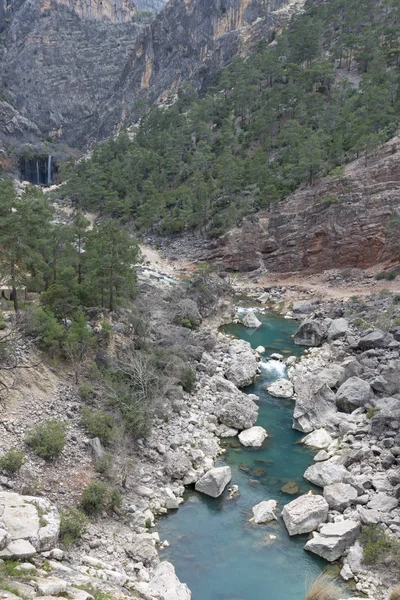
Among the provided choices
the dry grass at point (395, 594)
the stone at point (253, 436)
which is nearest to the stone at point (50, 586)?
the dry grass at point (395, 594)

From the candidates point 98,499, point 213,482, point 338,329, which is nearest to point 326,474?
point 213,482

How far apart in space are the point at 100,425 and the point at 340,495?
907 centimetres

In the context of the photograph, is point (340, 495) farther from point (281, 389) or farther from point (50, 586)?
point (50, 586)

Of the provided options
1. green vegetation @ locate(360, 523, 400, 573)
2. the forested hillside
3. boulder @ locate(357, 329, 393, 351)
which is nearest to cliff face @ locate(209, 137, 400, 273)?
the forested hillside

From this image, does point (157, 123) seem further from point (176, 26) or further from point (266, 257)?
point (176, 26)

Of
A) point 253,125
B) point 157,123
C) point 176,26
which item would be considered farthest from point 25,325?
point 176,26

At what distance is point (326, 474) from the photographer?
17.9 meters

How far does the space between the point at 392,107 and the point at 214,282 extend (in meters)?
32.7

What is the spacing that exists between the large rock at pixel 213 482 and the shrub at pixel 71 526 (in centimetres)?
485

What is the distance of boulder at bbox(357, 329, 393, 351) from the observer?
2894 cm

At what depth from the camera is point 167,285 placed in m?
44.8

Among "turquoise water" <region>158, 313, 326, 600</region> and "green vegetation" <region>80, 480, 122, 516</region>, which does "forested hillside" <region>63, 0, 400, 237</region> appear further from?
"green vegetation" <region>80, 480, 122, 516</region>

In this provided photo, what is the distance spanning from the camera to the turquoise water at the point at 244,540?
13.5 m

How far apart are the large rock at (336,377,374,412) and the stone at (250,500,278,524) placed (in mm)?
7840
